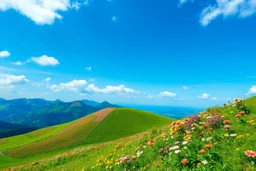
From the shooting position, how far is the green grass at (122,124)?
3268 inches

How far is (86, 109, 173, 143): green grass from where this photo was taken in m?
Answer: 83.0

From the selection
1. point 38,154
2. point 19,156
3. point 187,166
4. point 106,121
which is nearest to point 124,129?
point 106,121

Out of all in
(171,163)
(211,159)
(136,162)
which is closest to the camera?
(211,159)

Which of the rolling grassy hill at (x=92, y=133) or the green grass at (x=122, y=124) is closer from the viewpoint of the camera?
the rolling grassy hill at (x=92, y=133)

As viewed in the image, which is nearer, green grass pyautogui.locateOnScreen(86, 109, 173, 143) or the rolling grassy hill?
the rolling grassy hill

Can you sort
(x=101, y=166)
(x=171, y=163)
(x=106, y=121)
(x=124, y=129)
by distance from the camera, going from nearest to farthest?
1. (x=171, y=163)
2. (x=101, y=166)
3. (x=124, y=129)
4. (x=106, y=121)

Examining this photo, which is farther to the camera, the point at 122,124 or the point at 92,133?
the point at 122,124

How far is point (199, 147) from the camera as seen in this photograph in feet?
25.4

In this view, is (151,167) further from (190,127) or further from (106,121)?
(106,121)

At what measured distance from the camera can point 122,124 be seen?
318 feet

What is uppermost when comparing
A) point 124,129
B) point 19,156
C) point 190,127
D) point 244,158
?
point 190,127

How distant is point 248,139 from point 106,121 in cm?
9738

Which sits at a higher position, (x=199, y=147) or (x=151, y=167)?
(x=199, y=147)

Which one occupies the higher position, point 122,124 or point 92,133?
point 122,124
